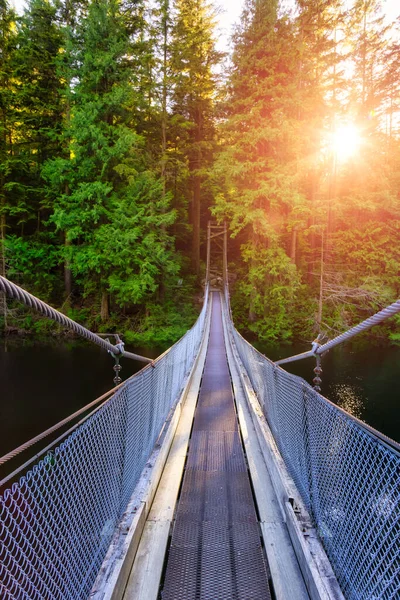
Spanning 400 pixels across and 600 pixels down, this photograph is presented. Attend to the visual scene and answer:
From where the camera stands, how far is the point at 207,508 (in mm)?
2074

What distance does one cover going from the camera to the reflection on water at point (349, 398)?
7258mm

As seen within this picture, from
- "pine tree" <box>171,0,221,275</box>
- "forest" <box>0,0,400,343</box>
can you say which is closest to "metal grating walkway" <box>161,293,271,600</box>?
"forest" <box>0,0,400,343</box>

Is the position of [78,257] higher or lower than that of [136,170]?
lower

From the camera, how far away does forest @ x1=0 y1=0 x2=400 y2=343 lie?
11023mm

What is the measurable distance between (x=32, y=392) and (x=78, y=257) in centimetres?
495

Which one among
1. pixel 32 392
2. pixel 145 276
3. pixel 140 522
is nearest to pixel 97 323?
pixel 145 276

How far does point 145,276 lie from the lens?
11.1m

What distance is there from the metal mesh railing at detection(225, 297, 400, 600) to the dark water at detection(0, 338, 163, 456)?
5.40m

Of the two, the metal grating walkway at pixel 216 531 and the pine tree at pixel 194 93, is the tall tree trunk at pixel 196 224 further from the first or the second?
the metal grating walkway at pixel 216 531

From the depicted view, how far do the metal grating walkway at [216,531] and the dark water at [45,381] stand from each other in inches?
172

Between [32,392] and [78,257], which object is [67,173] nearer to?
[78,257]

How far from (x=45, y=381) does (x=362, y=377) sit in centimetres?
845

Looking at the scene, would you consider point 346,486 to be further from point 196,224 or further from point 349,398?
point 196,224

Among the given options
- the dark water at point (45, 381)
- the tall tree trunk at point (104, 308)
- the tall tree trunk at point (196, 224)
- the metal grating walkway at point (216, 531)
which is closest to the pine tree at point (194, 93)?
A: the tall tree trunk at point (196, 224)
